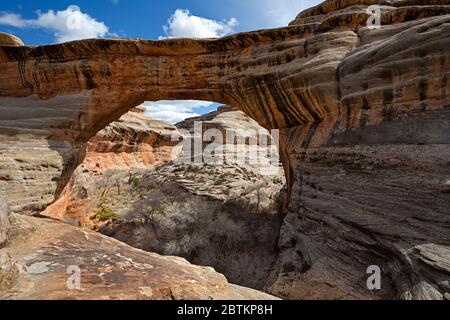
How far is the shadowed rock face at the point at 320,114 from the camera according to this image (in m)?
4.89

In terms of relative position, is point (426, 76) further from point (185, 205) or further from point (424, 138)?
point (185, 205)

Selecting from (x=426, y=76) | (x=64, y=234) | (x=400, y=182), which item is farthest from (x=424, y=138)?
(x=64, y=234)

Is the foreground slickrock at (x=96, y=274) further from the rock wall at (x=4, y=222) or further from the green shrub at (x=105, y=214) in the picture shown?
the green shrub at (x=105, y=214)

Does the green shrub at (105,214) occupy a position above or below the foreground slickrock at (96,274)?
below

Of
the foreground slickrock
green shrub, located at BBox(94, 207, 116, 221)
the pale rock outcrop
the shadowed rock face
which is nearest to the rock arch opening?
green shrub, located at BBox(94, 207, 116, 221)

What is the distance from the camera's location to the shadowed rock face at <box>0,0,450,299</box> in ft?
16.1

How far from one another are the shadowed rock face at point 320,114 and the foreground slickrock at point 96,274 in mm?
2351

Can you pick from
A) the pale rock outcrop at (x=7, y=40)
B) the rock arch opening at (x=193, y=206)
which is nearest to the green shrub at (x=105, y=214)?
the rock arch opening at (x=193, y=206)

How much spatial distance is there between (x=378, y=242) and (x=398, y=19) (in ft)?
19.8

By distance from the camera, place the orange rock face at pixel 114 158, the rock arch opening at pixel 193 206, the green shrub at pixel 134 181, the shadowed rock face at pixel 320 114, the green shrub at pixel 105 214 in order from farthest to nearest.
→ the green shrub at pixel 134 181
the orange rock face at pixel 114 158
the green shrub at pixel 105 214
the rock arch opening at pixel 193 206
the shadowed rock face at pixel 320 114

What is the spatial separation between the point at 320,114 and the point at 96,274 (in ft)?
21.1

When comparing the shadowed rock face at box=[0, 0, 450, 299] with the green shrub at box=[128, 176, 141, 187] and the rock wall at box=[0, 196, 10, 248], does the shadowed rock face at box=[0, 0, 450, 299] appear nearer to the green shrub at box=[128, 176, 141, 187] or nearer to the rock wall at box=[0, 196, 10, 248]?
the rock wall at box=[0, 196, 10, 248]

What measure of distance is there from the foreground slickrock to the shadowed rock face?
92.5 inches

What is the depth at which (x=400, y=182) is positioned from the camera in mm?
5148
